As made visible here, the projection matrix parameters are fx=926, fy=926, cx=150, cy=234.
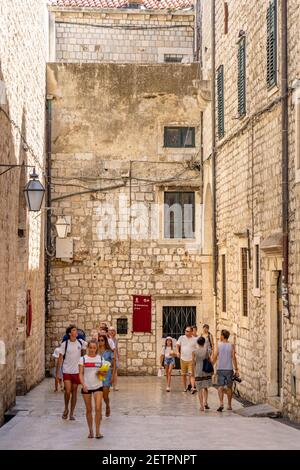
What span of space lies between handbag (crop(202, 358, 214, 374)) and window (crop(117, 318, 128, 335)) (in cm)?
702

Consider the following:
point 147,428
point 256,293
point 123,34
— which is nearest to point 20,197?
point 256,293

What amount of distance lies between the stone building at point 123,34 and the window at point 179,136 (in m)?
3.54

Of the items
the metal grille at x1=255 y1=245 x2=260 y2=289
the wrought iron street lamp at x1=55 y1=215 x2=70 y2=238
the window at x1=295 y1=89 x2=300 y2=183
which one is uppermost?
the window at x1=295 y1=89 x2=300 y2=183

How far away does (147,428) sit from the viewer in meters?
12.1

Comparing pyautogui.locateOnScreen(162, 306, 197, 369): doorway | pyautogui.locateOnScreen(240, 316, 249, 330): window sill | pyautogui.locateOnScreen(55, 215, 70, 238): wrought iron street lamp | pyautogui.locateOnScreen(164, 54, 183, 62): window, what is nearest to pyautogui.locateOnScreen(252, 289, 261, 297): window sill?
pyautogui.locateOnScreen(240, 316, 249, 330): window sill

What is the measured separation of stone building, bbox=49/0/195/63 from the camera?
2566 centimetres

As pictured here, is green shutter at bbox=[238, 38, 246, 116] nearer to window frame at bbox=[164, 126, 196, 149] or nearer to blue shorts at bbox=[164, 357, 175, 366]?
window frame at bbox=[164, 126, 196, 149]

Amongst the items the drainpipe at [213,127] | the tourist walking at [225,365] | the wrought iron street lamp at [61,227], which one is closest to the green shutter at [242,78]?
the drainpipe at [213,127]

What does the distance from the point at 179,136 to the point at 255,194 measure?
22.5ft

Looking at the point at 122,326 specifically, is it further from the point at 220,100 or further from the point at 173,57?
the point at 173,57

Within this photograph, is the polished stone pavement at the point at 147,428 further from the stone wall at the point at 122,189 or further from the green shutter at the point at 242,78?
the green shutter at the point at 242,78

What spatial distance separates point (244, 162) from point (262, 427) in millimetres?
6389

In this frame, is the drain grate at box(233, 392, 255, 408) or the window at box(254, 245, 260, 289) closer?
the window at box(254, 245, 260, 289)

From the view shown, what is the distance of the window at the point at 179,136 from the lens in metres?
22.8
